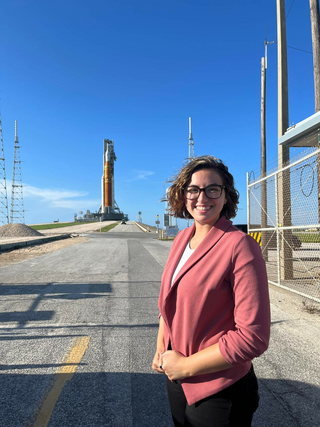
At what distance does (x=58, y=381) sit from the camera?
3211 mm

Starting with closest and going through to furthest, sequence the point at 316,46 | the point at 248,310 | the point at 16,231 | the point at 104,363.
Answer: the point at 248,310 < the point at 104,363 < the point at 316,46 < the point at 16,231

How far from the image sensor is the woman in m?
1.41

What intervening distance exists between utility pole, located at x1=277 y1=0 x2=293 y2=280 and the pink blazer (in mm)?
7750

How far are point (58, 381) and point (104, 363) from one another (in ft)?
1.92

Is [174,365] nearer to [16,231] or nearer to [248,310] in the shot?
[248,310]

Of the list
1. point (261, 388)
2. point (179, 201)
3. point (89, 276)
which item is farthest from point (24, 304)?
point (179, 201)

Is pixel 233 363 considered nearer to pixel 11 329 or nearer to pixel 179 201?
pixel 179 201

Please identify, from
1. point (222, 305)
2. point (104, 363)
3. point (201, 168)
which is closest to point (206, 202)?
point (201, 168)

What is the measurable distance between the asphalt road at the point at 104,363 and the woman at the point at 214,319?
4.35 feet

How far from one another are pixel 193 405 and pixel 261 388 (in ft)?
6.41

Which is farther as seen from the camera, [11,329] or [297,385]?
[11,329]

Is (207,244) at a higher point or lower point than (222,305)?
higher

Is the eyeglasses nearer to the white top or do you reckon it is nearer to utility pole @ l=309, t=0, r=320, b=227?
the white top

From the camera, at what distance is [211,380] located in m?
1.51
